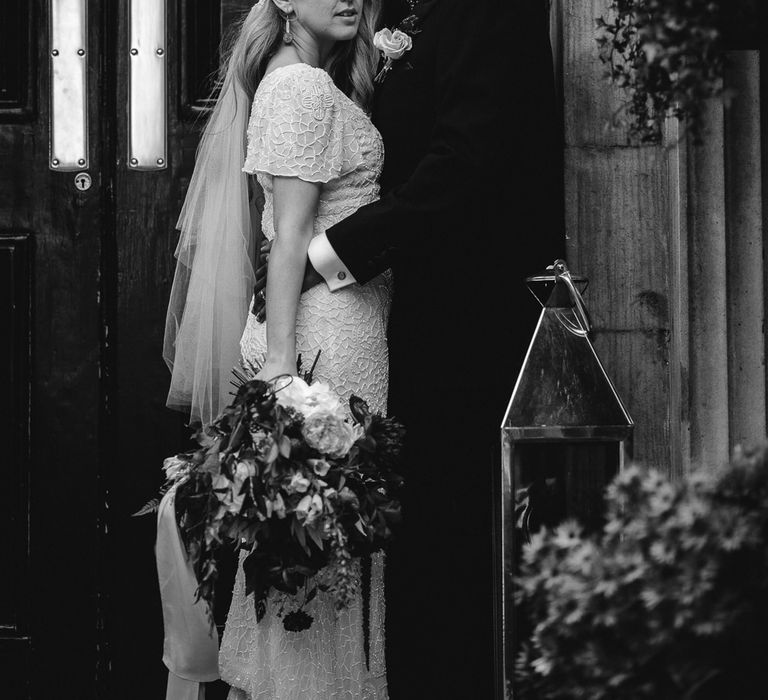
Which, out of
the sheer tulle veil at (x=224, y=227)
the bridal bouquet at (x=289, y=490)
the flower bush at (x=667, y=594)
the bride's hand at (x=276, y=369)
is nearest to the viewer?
the flower bush at (x=667, y=594)

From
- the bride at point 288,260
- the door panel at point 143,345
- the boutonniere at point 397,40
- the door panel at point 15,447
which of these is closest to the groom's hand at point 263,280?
the bride at point 288,260

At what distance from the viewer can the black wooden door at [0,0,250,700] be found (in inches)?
127

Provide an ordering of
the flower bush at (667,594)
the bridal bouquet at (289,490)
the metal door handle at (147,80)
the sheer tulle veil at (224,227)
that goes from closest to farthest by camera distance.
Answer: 1. the flower bush at (667,594)
2. the bridal bouquet at (289,490)
3. the sheer tulle veil at (224,227)
4. the metal door handle at (147,80)

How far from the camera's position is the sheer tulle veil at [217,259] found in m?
2.78

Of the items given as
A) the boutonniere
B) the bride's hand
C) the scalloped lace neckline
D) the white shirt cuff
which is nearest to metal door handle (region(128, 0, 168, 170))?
the scalloped lace neckline

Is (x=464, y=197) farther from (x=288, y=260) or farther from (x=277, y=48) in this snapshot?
(x=277, y=48)

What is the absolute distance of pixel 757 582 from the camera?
1362mm

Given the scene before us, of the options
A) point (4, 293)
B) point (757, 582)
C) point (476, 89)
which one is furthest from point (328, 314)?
point (757, 582)

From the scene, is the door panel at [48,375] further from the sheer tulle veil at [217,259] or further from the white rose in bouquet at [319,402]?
the white rose in bouquet at [319,402]

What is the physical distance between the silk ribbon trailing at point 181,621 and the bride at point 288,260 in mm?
128

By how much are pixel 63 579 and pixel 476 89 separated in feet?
6.35

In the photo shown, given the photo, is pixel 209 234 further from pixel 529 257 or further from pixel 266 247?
pixel 529 257

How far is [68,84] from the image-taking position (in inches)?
127

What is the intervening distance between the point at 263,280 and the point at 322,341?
224 mm
